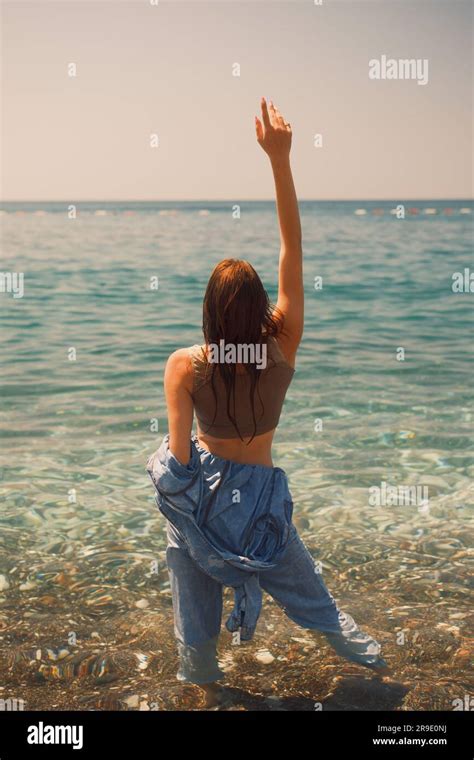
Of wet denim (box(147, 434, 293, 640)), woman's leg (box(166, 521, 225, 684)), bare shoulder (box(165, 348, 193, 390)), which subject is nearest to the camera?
bare shoulder (box(165, 348, 193, 390))

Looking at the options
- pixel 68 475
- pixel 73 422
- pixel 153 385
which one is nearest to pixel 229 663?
pixel 68 475

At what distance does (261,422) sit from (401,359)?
10.6 meters

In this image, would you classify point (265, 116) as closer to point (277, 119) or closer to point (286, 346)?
point (277, 119)

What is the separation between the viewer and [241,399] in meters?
3.83

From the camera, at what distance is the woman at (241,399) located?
12.1 ft

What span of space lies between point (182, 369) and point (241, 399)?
0.30 metres

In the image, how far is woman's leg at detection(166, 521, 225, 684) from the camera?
4086 millimetres

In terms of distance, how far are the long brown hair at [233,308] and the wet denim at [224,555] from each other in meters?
0.51

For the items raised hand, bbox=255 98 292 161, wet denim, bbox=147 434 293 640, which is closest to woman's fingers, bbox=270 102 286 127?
raised hand, bbox=255 98 292 161

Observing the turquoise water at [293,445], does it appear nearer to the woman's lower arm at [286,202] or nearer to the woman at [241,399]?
the woman at [241,399]

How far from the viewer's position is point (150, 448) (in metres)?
9.08

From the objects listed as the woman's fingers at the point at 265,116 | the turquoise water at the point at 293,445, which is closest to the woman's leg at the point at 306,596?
the turquoise water at the point at 293,445

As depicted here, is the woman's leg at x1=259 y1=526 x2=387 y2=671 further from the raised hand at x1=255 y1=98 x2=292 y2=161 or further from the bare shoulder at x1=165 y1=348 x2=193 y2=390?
the raised hand at x1=255 y1=98 x2=292 y2=161

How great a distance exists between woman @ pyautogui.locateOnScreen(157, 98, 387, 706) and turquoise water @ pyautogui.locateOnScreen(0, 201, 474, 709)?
3.76 ft
